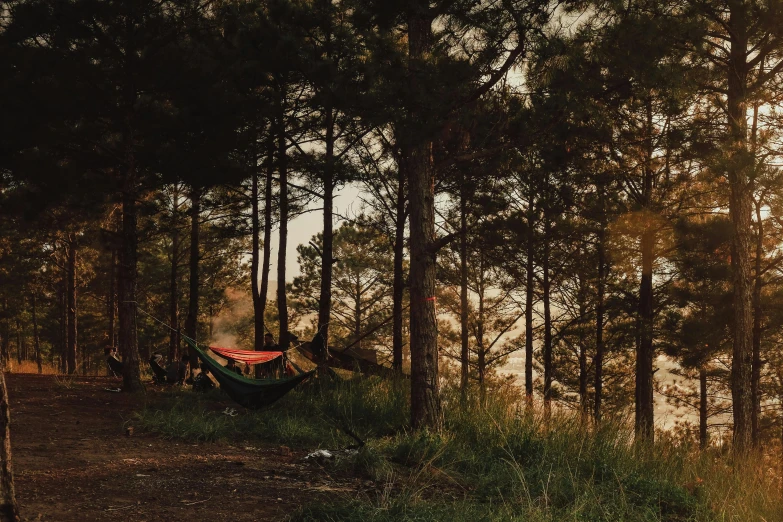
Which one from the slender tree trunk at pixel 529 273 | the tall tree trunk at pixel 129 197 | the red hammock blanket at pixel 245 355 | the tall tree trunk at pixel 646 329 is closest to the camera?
the red hammock blanket at pixel 245 355

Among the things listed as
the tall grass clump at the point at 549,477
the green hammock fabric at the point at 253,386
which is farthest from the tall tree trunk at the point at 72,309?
the tall grass clump at the point at 549,477

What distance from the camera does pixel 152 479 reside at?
4473 mm

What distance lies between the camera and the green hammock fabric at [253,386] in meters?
7.33

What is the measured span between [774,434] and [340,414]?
52.8 ft

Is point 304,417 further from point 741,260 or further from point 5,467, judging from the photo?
point 741,260

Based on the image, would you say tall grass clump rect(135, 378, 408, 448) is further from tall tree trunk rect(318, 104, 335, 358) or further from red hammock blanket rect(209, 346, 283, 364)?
tall tree trunk rect(318, 104, 335, 358)

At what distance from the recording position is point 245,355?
8.27 meters

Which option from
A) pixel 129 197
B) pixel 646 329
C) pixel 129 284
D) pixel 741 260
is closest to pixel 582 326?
pixel 646 329

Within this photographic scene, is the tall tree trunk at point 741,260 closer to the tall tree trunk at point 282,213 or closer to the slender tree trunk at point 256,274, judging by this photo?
the tall tree trunk at point 282,213

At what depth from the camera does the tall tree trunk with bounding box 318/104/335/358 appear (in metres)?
9.67

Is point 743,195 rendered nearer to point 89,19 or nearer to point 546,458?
point 546,458

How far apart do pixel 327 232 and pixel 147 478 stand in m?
5.88

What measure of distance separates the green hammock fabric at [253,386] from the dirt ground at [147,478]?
3.83 ft

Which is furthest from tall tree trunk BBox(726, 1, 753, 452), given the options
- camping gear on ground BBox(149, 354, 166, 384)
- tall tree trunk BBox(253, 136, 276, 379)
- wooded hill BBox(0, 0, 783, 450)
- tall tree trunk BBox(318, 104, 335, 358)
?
camping gear on ground BBox(149, 354, 166, 384)
